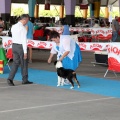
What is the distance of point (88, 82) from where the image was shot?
39.8 feet

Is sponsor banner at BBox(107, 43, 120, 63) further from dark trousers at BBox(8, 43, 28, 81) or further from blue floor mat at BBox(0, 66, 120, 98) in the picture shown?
dark trousers at BBox(8, 43, 28, 81)

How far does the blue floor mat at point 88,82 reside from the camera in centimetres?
1050

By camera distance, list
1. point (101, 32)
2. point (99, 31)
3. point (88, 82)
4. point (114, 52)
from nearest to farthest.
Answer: point (88, 82)
point (114, 52)
point (101, 32)
point (99, 31)

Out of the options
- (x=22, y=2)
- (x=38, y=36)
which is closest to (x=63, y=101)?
(x=38, y=36)

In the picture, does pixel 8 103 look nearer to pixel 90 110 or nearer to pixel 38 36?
pixel 90 110

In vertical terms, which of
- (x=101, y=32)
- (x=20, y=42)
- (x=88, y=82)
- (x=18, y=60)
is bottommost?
(x=88, y=82)

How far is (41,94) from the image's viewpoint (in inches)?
393

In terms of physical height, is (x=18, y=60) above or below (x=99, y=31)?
above

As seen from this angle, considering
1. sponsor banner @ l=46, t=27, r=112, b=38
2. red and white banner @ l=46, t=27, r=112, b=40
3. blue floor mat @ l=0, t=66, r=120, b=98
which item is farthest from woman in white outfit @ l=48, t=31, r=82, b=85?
sponsor banner @ l=46, t=27, r=112, b=38

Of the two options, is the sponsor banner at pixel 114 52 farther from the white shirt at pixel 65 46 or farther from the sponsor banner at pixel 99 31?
the sponsor banner at pixel 99 31

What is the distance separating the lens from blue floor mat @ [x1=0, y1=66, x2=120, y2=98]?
10496 millimetres

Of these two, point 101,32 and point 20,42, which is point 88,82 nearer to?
point 20,42

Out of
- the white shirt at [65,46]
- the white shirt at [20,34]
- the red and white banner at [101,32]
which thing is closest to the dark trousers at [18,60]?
the white shirt at [20,34]

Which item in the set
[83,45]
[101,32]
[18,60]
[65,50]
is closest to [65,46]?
[65,50]
